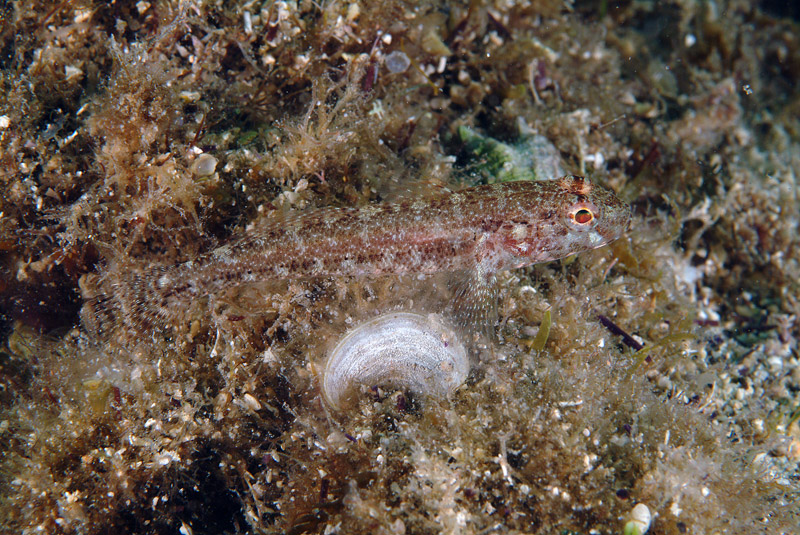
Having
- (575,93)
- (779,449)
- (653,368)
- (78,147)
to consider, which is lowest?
(779,449)

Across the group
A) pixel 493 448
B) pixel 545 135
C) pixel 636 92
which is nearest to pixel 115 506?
pixel 493 448

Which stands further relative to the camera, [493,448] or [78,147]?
[78,147]

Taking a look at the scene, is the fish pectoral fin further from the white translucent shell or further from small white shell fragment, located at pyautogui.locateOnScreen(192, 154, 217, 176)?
small white shell fragment, located at pyautogui.locateOnScreen(192, 154, 217, 176)

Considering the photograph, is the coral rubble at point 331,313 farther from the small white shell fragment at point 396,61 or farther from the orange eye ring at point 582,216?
the orange eye ring at point 582,216

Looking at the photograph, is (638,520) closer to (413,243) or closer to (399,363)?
(399,363)

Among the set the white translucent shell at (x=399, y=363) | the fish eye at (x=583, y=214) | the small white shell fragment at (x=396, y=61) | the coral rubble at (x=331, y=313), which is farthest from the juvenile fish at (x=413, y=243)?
the small white shell fragment at (x=396, y=61)

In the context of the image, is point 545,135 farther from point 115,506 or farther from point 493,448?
point 115,506

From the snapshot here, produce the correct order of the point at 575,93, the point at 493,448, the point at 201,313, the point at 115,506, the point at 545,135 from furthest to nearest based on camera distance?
the point at 575,93 → the point at 545,135 → the point at 201,313 → the point at 115,506 → the point at 493,448
